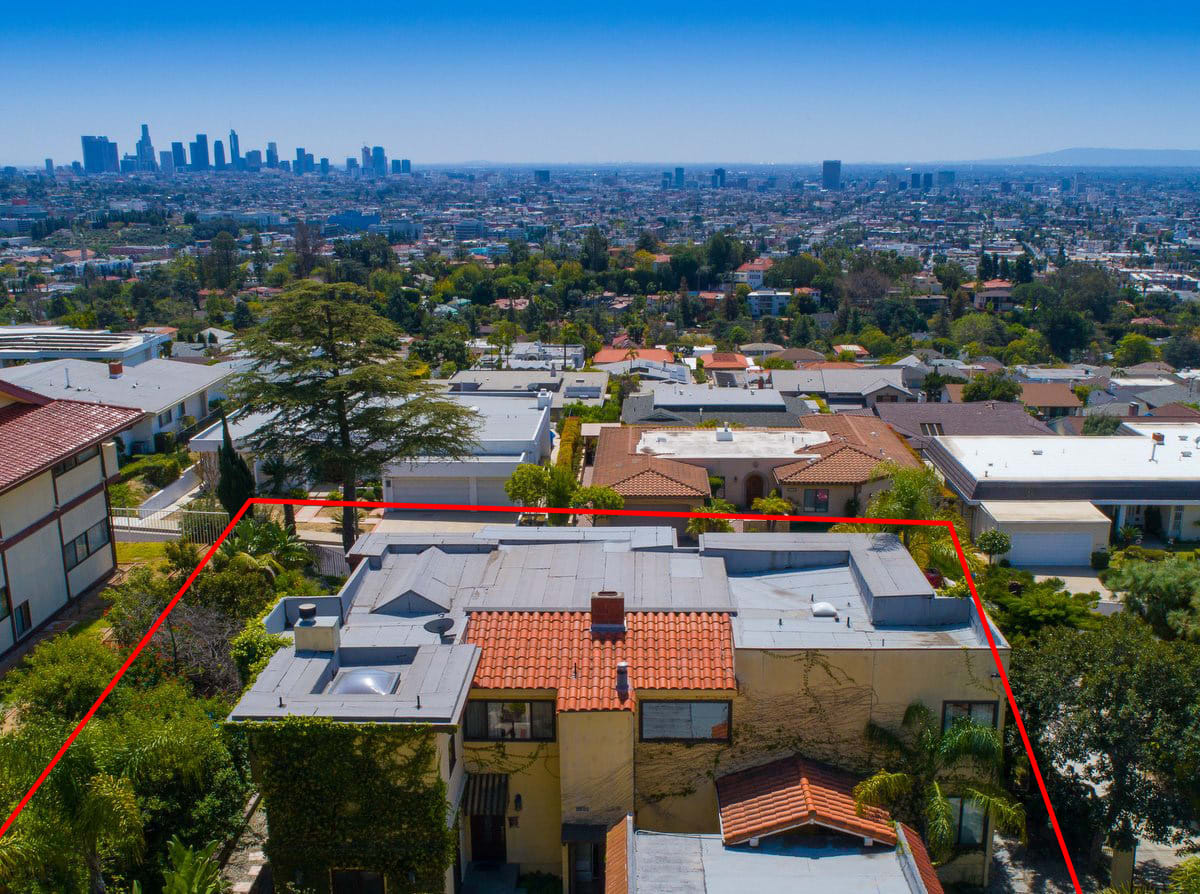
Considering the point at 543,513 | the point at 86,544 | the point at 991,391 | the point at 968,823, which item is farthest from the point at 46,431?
the point at 991,391

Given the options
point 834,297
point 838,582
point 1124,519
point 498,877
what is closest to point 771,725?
point 838,582

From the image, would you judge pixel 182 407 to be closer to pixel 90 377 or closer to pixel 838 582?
pixel 90 377

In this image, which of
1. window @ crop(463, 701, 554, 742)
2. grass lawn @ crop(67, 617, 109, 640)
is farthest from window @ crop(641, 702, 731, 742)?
grass lawn @ crop(67, 617, 109, 640)

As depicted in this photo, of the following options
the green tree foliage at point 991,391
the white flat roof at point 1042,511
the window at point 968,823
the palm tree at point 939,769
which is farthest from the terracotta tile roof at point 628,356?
the palm tree at point 939,769

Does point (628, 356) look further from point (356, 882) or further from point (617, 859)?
point (356, 882)

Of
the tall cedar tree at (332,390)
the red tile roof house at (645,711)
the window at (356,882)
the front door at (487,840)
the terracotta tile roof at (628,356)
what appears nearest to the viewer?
the red tile roof house at (645,711)

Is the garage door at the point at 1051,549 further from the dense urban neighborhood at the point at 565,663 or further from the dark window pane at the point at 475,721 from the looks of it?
the dark window pane at the point at 475,721

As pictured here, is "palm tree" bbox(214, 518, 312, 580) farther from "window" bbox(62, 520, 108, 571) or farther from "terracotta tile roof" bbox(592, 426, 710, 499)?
"terracotta tile roof" bbox(592, 426, 710, 499)
